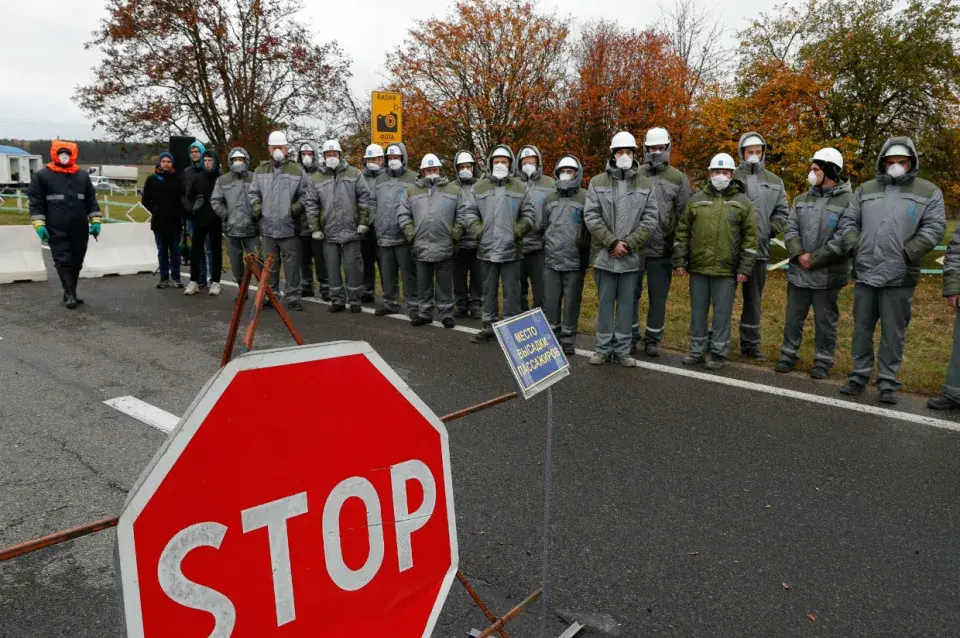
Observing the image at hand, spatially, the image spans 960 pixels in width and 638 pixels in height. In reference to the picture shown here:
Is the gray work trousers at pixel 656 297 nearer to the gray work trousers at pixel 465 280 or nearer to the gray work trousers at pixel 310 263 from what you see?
the gray work trousers at pixel 465 280

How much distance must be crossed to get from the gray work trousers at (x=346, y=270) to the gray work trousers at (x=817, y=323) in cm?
543

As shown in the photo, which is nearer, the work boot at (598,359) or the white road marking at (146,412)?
the white road marking at (146,412)

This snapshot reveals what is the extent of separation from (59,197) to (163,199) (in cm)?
187

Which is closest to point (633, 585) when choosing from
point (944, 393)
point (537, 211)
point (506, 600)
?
point (506, 600)

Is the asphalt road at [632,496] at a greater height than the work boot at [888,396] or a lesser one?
lesser

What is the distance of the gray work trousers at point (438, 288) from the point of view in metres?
9.01

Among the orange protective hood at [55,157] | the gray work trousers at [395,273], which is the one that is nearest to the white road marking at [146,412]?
the gray work trousers at [395,273]

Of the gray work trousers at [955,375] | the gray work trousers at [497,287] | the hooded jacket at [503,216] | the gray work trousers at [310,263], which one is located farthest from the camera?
the gray work trousers at [310,263]

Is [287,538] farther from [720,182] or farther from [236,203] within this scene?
[236,203]

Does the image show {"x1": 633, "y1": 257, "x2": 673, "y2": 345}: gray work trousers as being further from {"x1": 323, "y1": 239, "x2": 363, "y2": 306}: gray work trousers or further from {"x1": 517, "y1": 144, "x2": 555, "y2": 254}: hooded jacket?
{"x1": 323, "y1": 239, "x2": 363, "y2": 306}: gray work trousers

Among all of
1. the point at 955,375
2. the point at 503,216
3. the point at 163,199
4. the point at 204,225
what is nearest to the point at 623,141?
the point at 503,216

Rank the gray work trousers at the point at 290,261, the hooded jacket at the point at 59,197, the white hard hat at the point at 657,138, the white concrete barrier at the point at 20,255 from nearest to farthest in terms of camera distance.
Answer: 1. the white hard hat at the point at 657,138
2. the hooded jacket at the point at 59,197
3. the gray work trousers at the point at 290,261
4. the white concrete barrier at the point at 20,255

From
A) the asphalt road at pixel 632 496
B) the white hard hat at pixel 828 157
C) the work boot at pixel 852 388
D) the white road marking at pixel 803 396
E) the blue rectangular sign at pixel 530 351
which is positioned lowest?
the asphalt road at pixel 632 496

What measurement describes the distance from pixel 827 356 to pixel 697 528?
3725 millimetres
